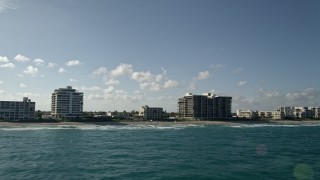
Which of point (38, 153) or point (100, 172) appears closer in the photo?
point (100, 172)

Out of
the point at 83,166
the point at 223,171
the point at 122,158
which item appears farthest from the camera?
the point at 122,158

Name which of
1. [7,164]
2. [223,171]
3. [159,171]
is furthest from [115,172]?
[7,164]

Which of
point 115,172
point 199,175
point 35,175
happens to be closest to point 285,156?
point 199,175

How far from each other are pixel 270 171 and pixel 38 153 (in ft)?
128

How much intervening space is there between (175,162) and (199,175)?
10064 millimetres

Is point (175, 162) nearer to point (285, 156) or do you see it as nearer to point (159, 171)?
point (159, 171)

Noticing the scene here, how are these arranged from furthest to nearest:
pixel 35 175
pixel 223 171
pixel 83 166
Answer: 1. pixel 83 166
2. pixel 223 171
3. pixel 35 175

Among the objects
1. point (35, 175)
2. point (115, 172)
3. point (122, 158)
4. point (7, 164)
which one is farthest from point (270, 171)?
point (7, 164)

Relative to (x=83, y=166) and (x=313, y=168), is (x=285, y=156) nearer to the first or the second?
(x=313, y=168)

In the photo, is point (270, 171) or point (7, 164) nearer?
point (270, 171)

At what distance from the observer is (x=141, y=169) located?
147ft

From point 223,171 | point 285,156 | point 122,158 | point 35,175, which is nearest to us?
point 35,175

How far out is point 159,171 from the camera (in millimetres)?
43500

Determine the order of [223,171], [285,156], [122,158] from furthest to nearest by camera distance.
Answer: [285,156]
[122,158]
[223,171]
